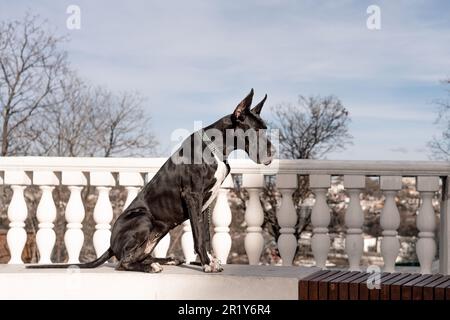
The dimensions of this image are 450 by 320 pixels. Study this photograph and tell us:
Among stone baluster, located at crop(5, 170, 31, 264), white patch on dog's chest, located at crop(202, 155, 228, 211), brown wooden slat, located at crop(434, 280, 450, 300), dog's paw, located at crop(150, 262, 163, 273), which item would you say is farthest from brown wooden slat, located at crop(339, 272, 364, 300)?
stone baluster, located at crop(5, 170, 31, 264)

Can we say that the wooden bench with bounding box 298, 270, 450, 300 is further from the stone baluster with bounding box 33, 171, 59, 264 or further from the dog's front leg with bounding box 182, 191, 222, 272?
the stone baluster with bounding box 33, 171, 59, 264

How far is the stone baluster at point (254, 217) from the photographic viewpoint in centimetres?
536

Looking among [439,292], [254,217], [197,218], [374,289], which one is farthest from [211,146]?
[254,217]

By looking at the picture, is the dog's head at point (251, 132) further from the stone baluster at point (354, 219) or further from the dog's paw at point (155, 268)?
the stone baluster at point (354, 219)

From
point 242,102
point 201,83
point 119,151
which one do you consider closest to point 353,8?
point 201,83

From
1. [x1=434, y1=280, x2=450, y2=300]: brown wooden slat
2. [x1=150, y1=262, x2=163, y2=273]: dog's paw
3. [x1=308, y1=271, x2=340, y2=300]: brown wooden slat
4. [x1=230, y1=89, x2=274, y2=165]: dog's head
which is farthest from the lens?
[x1=150, y1=262, x2=163, y2=273]: dog's paw

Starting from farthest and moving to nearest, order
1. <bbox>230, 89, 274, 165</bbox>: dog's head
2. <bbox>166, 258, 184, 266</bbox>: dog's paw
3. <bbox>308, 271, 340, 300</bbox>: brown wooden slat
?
<bbox>166, 258, 184, 266</bbox>: dog's paw, <bbox>230, 89, 274, 165</bbox>: dog's head, <bbox>308, 271, 340, 300</bbox>: brown wooden slat

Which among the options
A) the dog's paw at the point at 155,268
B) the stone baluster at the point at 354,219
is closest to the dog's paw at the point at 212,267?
the dog's paw at the point at 155,268

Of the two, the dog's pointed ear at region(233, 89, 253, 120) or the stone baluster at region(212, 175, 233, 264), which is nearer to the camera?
the dog's pointed ear at region(233, 89, 253, 120)

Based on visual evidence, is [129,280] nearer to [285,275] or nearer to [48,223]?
[285,275]

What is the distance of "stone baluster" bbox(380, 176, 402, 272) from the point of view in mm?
5238

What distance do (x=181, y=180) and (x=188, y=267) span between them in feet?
2.23

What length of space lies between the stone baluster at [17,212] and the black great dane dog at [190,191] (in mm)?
1860

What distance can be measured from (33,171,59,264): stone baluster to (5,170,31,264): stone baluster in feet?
0.44
